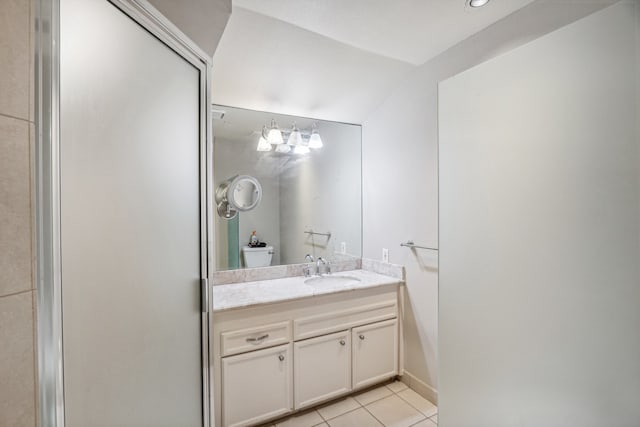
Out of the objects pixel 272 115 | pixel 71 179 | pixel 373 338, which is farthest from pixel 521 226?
pixel 272 115

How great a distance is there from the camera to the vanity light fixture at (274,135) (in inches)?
92.7

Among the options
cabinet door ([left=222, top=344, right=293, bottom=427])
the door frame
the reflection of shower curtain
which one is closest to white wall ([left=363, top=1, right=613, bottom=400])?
cabinet door ([left=222, top=344, right=293, bottom=427])

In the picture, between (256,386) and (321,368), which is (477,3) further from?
(256,386)

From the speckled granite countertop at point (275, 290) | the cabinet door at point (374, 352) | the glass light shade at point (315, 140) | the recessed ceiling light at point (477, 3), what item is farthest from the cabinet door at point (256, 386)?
the recessed ceiling light at point (477, 3)

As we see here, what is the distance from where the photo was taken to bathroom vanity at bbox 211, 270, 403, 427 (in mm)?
1670

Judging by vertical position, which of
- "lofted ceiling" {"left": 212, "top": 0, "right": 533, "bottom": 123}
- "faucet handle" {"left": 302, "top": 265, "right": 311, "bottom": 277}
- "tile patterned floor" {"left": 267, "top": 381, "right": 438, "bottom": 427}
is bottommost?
"tile patterned floor" {"left": 267, "top": 381, "right": 438, "bottom": 427}

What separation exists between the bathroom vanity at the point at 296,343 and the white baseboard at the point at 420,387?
2.9 inches

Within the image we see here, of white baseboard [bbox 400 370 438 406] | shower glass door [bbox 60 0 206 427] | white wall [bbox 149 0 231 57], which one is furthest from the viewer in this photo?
white baseboard [bbox 400 370 438 406]

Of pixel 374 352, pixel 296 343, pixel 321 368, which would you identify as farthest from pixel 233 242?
pixel 374 352

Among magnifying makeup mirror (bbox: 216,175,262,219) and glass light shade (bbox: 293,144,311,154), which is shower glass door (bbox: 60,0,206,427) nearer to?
magnifying makeup mirror (bbox: 216,175,262,219)

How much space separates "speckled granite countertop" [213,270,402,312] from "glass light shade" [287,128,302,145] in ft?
3.77

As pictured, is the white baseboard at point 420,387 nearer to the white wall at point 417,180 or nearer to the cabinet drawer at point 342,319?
the white wall at point 417,180

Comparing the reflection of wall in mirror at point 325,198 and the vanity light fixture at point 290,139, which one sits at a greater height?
the vanity light fixture at point 290,139

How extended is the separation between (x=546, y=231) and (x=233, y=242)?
1.95 m
